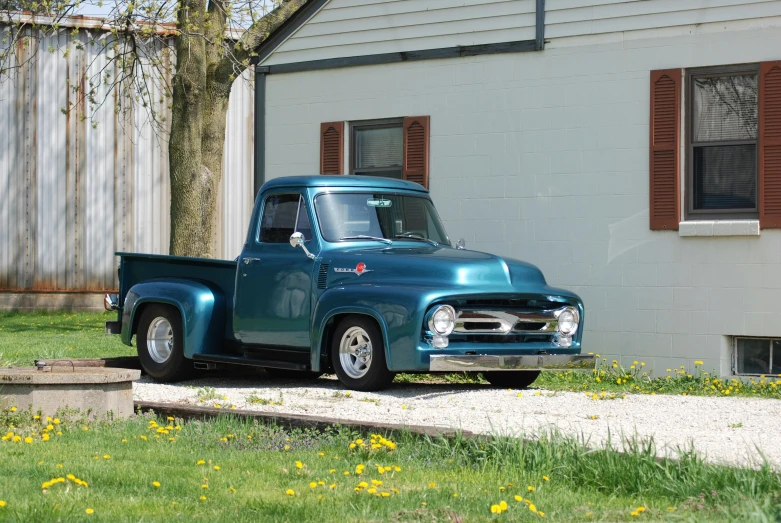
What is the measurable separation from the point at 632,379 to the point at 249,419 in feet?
17.4

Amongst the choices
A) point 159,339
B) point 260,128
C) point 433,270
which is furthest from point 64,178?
point 433,270

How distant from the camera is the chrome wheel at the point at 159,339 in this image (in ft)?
38.8

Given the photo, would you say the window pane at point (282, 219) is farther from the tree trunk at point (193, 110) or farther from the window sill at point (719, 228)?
the tree trunk at point (193, 110)

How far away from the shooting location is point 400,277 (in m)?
10.2

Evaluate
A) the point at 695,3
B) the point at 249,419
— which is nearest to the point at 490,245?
the point at 695,3

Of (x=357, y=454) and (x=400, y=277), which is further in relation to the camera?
(x=400, y=277)

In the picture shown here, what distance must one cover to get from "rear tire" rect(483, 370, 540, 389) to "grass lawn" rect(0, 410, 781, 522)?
3.61 m

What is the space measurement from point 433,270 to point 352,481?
405 centimetres

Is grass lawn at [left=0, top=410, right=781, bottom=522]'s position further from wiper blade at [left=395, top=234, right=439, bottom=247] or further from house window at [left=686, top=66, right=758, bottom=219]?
house window at [left=686, top=66, right=758, bottom=219]

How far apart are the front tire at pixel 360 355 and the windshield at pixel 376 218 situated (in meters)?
0.95

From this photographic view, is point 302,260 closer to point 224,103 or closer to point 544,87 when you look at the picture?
point 544,87

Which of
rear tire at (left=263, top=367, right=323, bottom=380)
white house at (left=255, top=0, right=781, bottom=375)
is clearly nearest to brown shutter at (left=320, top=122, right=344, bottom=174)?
white house at (left=255, top=0, right=781, bottom=375)

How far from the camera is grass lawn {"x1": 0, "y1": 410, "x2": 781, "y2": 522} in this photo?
18.0 ft

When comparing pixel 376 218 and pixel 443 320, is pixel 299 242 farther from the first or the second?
pixel 443 320
